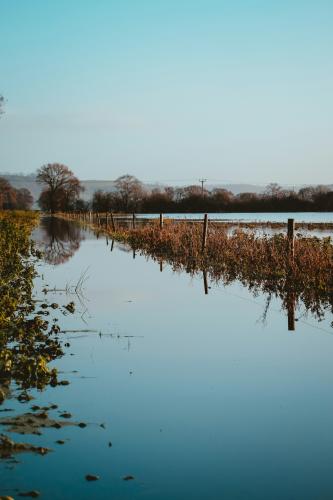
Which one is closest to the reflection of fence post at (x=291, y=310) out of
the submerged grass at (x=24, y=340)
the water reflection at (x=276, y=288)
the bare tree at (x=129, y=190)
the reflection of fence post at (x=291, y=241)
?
the water reflection at (x=276, y=288)

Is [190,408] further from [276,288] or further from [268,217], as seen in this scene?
[268,217]

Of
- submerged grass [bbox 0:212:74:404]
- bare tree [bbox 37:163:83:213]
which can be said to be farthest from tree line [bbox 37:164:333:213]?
submerged grass [bbox 0:212:74:404]

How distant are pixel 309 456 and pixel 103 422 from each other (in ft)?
6.99

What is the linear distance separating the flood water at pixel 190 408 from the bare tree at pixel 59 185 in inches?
4907

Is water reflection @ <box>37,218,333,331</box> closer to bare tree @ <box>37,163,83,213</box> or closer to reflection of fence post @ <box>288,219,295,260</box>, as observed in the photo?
reflection of fence post @ <box>288,219,295,260</box>

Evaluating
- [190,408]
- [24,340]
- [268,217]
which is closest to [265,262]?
[24,340]

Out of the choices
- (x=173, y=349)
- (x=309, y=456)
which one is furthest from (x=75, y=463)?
(x=173, y=349)

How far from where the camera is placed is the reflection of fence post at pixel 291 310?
1148 centimetres

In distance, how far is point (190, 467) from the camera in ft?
16.8

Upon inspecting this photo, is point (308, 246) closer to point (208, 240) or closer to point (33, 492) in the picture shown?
point (208, 240)

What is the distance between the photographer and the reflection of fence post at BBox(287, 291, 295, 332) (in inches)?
452

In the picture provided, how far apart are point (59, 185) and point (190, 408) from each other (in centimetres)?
13171

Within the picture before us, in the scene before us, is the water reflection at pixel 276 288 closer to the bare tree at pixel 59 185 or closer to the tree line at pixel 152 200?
the tree line at pixel 152 200

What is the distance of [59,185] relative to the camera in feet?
443
